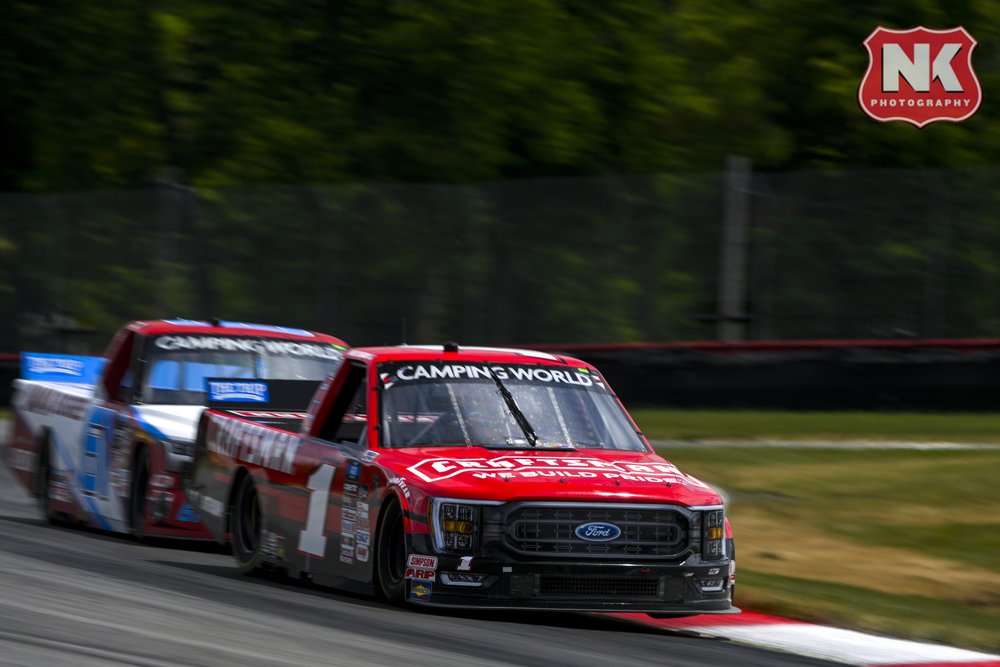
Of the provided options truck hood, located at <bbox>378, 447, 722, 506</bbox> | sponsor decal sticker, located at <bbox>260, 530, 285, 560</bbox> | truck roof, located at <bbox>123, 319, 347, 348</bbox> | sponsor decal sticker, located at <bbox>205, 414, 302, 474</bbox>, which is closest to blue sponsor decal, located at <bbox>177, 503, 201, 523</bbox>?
sponsor decal sticker, located at <bbox>205, 414, 302, 474</bbox>

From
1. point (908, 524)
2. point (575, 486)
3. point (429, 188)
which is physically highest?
point (429, 188)

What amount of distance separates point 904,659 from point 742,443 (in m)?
10.7

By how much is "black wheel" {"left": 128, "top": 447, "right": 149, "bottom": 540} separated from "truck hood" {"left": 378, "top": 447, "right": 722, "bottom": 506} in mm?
3499

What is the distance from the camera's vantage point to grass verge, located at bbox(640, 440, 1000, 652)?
10.0 m

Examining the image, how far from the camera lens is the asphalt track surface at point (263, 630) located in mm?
7191

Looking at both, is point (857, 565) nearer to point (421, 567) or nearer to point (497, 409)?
point (497, 409)

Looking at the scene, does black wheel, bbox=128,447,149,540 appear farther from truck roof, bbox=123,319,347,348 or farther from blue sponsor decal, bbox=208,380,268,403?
truck roof, bbox=123,319,347,348

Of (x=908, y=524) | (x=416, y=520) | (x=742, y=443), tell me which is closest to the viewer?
(x=416, y=520)

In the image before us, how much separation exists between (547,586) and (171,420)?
4781 millimetres

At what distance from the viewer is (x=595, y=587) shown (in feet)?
28.7

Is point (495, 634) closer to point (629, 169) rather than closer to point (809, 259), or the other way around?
point (809, 259)

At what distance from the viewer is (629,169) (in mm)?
29016

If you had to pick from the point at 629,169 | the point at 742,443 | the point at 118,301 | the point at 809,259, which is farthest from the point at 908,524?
the point at 629,169

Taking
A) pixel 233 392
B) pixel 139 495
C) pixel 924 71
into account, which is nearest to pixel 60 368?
pixel 139 495
